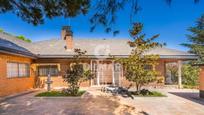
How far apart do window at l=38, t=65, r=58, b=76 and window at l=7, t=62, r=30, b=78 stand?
2064 millimetres

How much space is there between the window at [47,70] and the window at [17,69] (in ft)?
6.77

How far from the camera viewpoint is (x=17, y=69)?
16438 millimetres

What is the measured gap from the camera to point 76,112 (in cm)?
919

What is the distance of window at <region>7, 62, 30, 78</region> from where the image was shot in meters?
15.1

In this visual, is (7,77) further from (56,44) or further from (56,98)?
(56,44)

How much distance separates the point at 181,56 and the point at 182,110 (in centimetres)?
1153

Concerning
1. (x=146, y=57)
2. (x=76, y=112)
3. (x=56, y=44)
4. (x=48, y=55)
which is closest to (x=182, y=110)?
(x=76, y=112)

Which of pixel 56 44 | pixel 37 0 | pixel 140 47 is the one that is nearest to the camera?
pixel 37 0

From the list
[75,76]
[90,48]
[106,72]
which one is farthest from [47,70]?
[75,76]

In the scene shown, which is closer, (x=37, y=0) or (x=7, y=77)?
(x=37, y=0)

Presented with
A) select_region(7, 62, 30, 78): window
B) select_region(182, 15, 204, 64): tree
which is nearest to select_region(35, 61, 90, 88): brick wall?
select_region(7, 62, 30, 78): window

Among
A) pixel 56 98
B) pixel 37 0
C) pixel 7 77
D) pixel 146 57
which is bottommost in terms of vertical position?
pixel 56 98

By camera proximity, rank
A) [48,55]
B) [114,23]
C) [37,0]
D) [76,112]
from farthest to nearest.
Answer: [48,55] → [76,112] → [37,0] → [114,23]

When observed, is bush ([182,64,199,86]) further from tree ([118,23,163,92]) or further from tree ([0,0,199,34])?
tree ([0,0,199,34])
